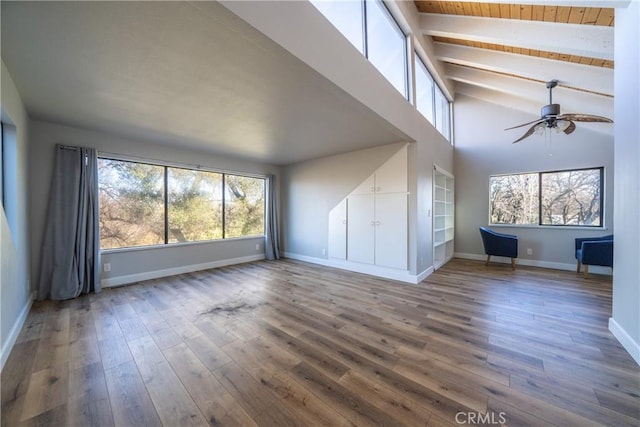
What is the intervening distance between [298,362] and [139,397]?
101 centimetres

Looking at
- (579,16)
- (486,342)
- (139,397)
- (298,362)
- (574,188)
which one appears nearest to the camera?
(139,397)

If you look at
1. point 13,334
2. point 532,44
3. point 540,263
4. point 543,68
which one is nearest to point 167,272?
point 13,334

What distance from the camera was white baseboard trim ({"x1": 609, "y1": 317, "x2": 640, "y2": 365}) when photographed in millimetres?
1777

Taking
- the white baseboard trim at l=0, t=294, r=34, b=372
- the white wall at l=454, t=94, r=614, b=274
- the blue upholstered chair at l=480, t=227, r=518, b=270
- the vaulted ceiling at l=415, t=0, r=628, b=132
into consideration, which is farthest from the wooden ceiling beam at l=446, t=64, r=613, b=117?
the white baseboard trim at l=0, t=294, r=34, b=372

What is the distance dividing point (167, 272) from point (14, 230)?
2.03 meters

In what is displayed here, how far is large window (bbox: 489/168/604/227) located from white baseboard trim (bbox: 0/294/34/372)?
7.46m

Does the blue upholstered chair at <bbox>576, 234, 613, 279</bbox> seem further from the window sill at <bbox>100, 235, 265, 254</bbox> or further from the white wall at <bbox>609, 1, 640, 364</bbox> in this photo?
the window sill at <bbox>100, 235, 265, 254</bbox>

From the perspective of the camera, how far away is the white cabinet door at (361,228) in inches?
169

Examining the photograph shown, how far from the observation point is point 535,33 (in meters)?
2.85

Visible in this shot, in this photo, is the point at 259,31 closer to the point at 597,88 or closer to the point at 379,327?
the point at 379,327

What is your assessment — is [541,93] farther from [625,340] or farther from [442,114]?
[625,340]

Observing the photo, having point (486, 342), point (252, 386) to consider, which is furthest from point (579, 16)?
point (252, 386)

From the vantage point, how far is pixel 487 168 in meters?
5.41

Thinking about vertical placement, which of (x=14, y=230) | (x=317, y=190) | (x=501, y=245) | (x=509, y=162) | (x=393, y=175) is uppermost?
(x=509, y=162)
